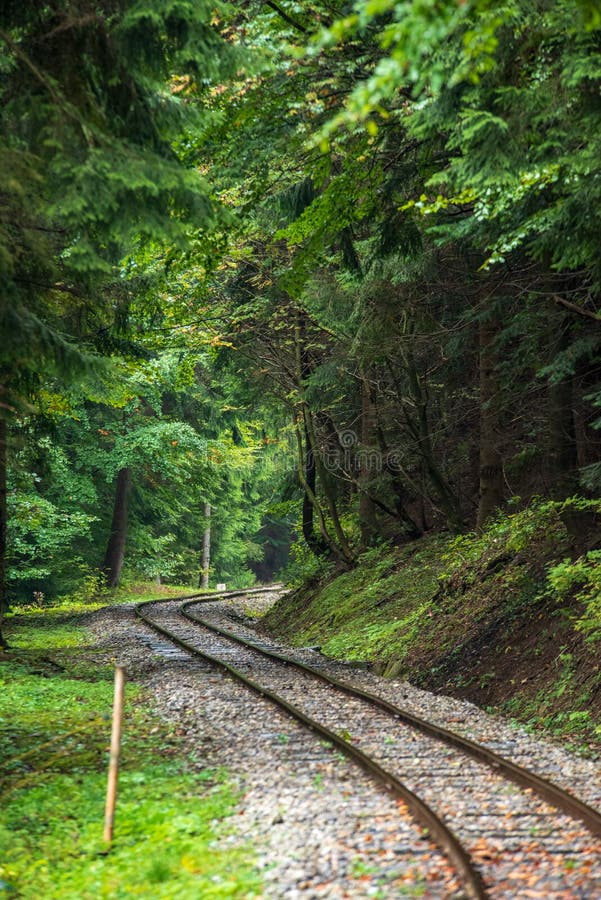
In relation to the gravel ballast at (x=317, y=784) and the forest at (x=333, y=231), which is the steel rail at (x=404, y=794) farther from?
the forest at (x=333, y=231)

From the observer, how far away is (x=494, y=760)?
799 cm

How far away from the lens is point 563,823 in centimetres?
631

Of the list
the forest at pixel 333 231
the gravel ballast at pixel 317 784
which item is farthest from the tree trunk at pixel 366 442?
the gravel ballast at pixel 317 784

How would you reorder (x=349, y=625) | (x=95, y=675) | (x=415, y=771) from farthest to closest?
(x=349, y=625), (x=95, y=675), (x=415, y=771)

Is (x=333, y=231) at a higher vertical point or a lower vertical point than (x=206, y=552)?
lower

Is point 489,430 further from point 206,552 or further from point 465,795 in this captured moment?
point 206,552

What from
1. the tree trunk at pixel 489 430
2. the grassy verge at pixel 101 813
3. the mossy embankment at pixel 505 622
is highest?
the tree trunk at pixel 489 430

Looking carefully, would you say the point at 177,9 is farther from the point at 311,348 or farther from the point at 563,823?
the point at 311,348

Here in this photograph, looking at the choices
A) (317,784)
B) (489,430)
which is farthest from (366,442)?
(317,784)

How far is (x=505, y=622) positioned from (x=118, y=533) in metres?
22.4

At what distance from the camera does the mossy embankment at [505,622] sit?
34.6ft

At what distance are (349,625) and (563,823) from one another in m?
11.7

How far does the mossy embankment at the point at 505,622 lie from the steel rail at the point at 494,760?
137 centimetres

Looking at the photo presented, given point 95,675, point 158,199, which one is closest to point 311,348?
point 95,675
